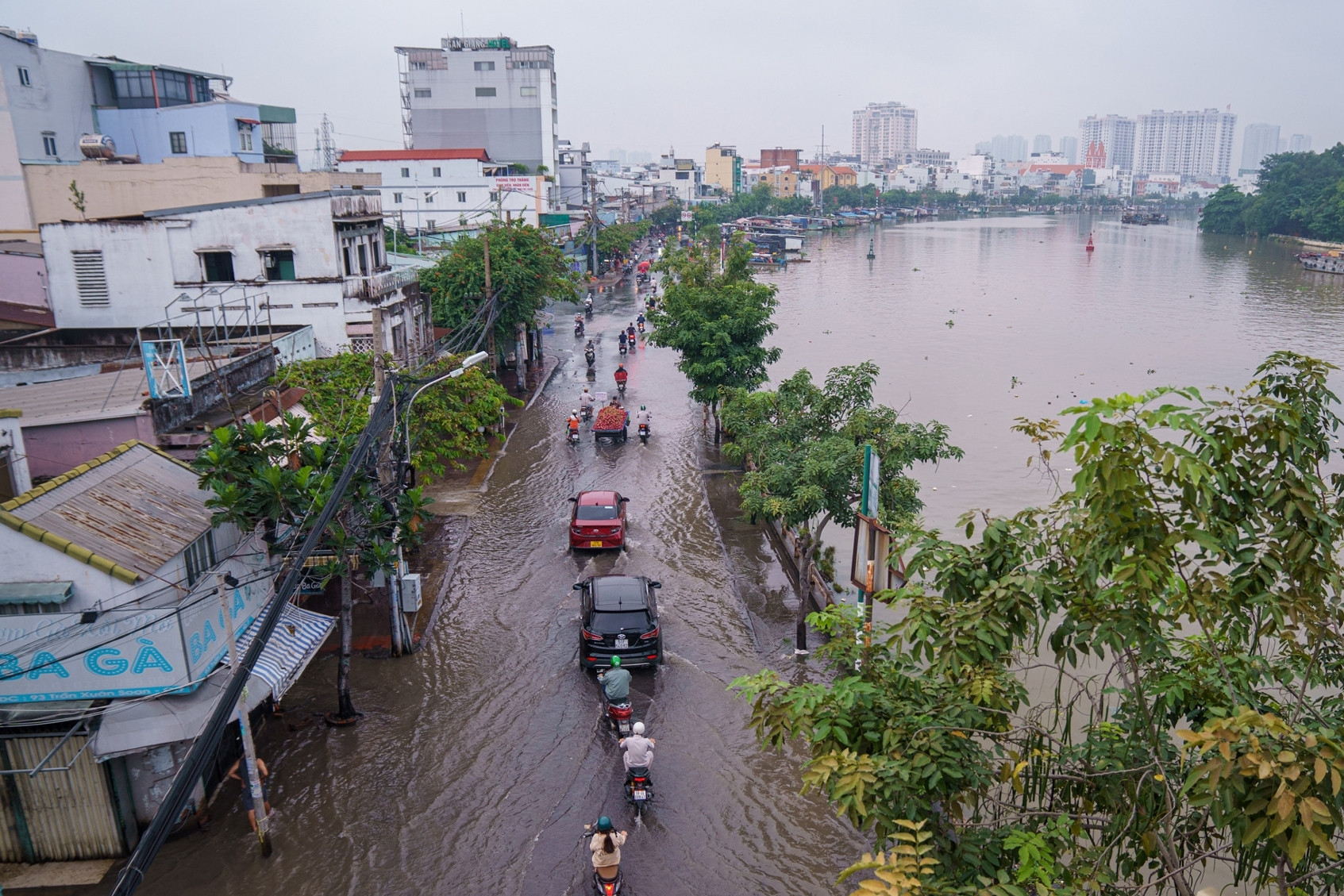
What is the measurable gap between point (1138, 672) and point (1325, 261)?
8325 cm

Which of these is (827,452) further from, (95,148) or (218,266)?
(95,148)

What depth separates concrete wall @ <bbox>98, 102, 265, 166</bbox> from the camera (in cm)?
3778

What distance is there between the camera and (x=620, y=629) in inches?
540

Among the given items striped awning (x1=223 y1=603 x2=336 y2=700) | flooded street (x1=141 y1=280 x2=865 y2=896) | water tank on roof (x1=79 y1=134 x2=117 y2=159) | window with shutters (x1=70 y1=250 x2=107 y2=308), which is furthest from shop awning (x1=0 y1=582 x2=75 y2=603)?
water tank on roof (x1=79 y1=134 x2=117 y2=159)

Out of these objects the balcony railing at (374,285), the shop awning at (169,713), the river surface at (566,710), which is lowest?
the river surface at (566,710)

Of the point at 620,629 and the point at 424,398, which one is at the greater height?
the point at 424,398

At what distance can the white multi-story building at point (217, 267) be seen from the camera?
22688 millimetres

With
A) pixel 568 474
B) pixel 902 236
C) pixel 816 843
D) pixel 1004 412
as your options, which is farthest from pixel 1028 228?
pixel 816 843

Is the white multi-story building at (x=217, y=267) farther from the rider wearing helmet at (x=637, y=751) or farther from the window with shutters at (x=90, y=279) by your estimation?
the rider wearing helmet at (x=637, y=751)

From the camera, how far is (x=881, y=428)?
14.8 metres

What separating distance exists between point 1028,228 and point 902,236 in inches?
1250

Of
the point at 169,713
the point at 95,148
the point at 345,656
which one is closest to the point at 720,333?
the point at 345,656

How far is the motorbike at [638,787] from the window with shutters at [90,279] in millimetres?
19646

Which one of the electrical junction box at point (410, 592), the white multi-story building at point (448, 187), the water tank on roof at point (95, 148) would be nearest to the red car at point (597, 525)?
the electrical junction box at point (410, 592)
